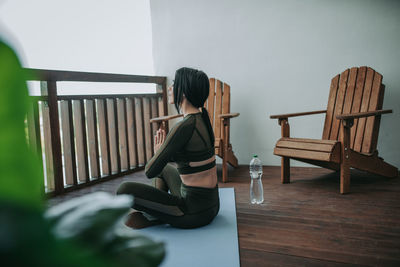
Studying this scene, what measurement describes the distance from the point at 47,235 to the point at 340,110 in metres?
3.36

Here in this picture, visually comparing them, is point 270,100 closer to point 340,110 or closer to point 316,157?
point 340,110

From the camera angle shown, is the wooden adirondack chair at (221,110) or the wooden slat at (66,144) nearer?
the wooden slat at (66,144)

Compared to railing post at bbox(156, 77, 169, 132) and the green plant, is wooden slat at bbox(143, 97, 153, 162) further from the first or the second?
the green plant

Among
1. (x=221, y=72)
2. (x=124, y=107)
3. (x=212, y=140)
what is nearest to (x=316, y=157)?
(x=212, y=140)

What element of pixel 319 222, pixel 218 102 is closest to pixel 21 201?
pixel 319 222

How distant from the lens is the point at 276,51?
3.85 m

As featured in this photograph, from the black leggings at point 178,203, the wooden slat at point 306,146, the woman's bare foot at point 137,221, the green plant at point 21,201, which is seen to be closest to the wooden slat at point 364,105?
the wooden slat at point 306,146

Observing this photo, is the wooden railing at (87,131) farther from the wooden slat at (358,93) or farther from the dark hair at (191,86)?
the wooden slat at (358,93)

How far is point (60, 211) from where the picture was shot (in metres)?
0.29

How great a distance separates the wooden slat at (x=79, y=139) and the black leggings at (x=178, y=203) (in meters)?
1.47

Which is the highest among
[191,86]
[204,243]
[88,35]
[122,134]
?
[88,35]

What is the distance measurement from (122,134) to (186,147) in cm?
191

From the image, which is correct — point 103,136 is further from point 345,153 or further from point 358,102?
point 358,102

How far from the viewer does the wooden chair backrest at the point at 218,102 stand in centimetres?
373
